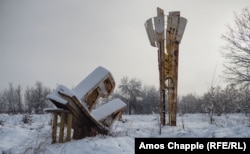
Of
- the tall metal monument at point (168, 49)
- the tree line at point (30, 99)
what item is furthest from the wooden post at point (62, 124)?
the tree line at point (30, 99)

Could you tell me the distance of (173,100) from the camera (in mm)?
11773

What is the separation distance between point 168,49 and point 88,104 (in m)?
5.39

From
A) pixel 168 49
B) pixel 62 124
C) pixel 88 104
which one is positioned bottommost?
pixel 62 124

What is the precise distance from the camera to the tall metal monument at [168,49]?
11.8m

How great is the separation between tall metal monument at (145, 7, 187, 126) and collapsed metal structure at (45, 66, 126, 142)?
3552 millimetres

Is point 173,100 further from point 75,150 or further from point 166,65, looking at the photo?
point 75,150

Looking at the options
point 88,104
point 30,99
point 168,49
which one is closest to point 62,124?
point 88,104

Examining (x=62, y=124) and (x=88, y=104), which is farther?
(x=88, y=104)

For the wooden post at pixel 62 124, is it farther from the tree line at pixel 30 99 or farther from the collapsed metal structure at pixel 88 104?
the tree line at pixel 30 99

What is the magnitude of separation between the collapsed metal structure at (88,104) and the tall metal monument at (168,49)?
11.7ft

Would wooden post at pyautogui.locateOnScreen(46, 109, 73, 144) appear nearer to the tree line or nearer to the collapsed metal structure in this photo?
the collapsed metal structure

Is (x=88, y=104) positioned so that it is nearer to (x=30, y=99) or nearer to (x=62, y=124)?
(x=62, y=124)

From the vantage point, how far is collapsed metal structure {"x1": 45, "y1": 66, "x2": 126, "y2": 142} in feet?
23.7

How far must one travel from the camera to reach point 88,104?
8.26 m
